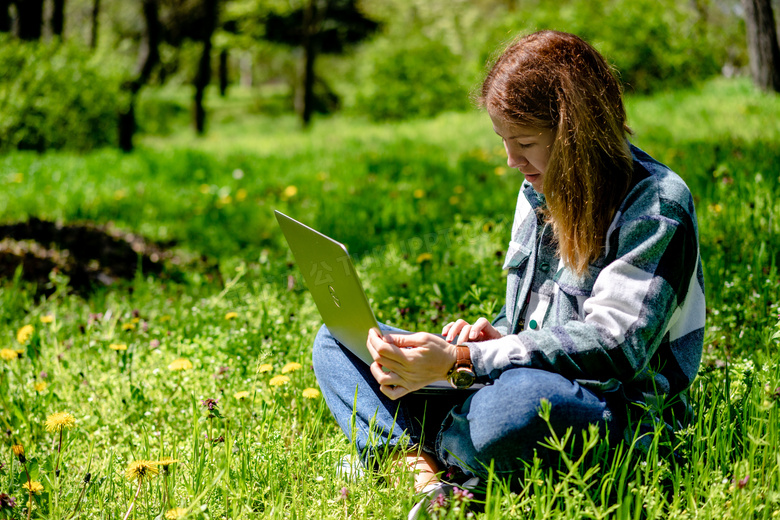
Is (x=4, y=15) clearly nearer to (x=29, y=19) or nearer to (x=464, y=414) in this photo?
(x=29, y=19)

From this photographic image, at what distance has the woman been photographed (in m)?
1.52

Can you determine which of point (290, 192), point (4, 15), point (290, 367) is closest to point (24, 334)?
point (290, 367)

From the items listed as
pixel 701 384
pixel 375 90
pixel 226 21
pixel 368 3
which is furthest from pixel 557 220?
pixel 368 3

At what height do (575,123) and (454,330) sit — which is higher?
(575,123)

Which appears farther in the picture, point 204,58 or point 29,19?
point 204,58

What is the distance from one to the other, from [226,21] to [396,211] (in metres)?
16.1

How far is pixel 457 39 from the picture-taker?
22141 mm

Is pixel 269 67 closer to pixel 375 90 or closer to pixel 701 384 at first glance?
pixel 375 90

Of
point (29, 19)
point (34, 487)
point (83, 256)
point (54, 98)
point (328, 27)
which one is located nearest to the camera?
point (34, 487)

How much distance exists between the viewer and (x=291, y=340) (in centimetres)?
272

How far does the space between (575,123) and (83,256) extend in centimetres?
375

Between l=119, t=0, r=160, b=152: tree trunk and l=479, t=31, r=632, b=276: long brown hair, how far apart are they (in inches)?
374

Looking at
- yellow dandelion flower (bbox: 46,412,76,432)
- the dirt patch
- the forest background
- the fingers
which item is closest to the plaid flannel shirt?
the forest background

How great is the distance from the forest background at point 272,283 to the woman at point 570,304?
0.12 m
